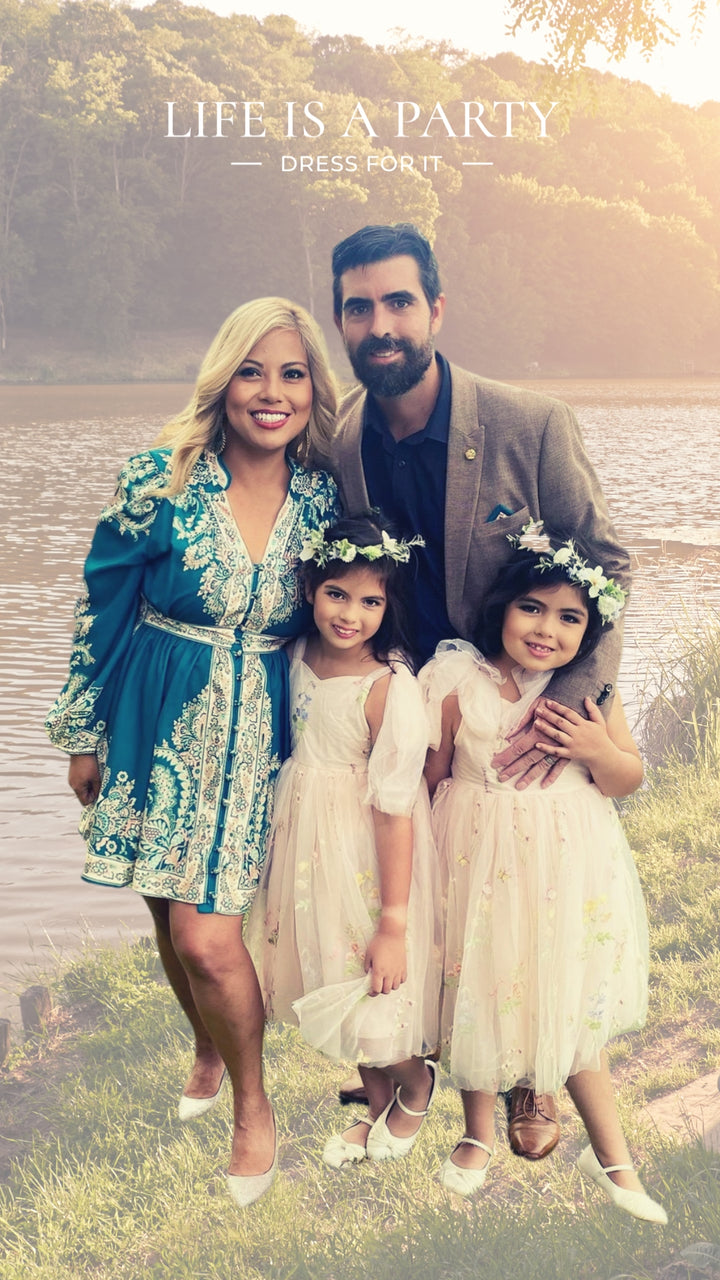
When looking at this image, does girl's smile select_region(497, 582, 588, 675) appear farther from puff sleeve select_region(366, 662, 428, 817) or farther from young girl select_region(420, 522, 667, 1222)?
puff sleeve select_region(366, 662, 428, 817)

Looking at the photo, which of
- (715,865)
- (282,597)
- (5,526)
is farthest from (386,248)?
(5,526)

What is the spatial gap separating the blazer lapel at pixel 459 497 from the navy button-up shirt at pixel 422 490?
2.1 inches

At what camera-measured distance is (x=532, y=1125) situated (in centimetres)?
279

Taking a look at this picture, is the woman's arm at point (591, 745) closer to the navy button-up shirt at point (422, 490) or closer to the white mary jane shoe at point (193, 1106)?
the navy button-up shirt at point (422, 490)

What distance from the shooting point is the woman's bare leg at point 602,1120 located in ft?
8.61

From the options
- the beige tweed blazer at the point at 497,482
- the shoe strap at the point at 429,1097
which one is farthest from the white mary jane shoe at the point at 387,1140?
the beige tweed blazer at the point at 497,482

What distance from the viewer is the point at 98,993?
4.46m

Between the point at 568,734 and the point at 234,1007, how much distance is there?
3.14 feet

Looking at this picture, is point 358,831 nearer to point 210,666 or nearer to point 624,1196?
point 210,666

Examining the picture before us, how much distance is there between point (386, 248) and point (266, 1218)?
93.1 inches

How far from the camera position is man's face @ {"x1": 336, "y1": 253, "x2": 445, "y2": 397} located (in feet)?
9.30

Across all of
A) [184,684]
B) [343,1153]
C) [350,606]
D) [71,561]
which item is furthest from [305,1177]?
[71,561]

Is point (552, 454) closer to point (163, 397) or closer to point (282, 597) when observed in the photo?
point (282, 597)

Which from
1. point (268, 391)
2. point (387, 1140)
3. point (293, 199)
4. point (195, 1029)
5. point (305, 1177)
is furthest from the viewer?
point (293, 199)
